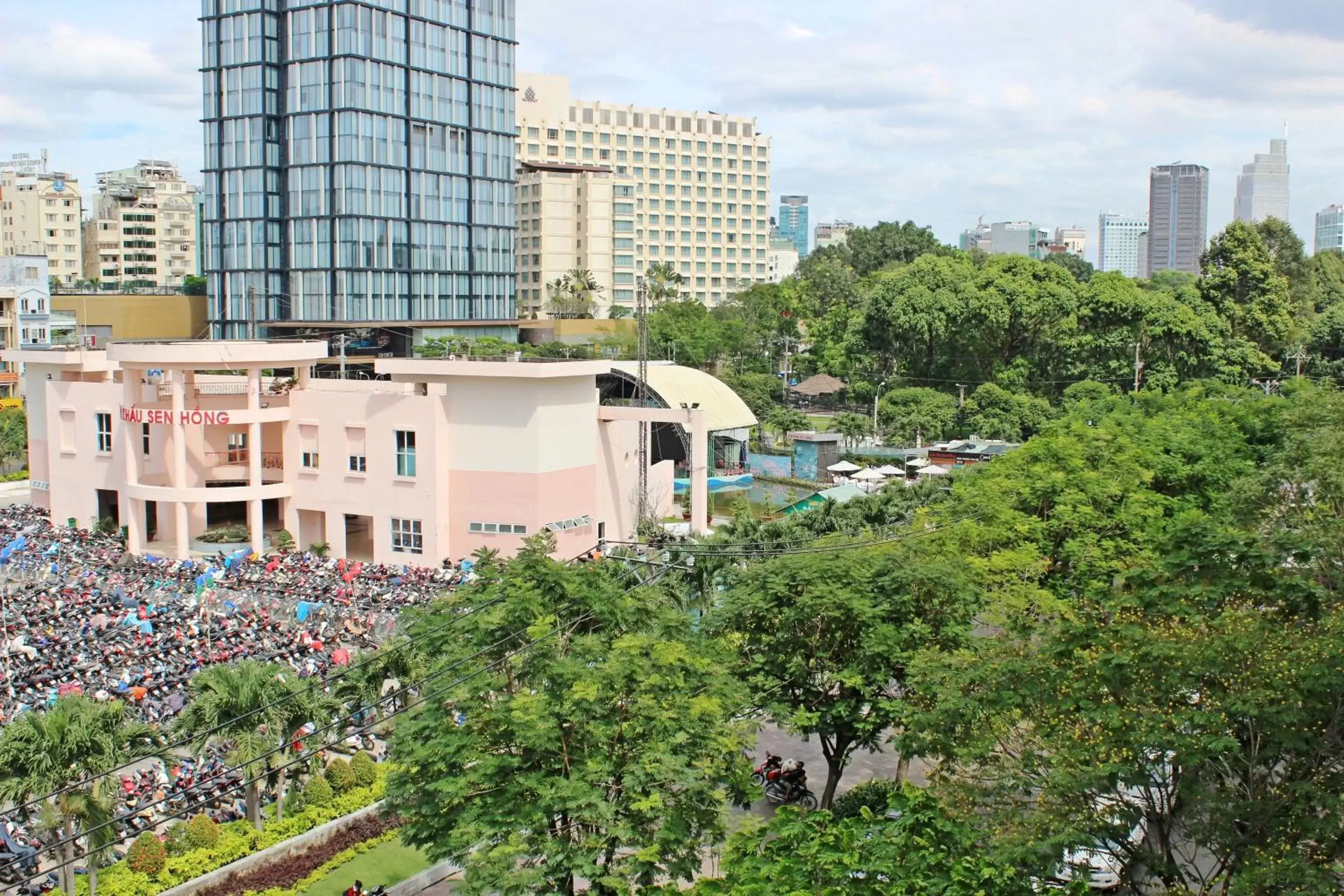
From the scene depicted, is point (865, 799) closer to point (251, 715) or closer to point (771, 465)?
point (251, 715)

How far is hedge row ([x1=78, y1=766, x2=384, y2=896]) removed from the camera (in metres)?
17.6

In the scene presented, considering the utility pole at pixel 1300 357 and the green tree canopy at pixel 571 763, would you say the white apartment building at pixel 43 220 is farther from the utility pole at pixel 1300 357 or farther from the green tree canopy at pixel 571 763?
the green tree canopy at pixel 571 763

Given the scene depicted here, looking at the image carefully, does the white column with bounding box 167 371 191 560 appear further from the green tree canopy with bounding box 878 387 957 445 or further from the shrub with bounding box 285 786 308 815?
the green tree canopy with bounding box 878 387 957 445

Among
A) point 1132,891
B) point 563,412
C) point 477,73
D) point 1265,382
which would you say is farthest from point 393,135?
point 1132,891

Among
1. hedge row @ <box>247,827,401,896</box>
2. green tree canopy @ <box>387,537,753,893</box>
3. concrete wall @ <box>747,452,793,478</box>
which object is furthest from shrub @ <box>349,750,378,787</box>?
concrete wall @ <box>747,452,793,478</box>

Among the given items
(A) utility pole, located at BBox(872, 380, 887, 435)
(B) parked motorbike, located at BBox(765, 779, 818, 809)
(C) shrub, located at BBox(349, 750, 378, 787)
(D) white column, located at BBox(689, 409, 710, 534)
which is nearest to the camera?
(B) parked motorbike, located at BBox(765, 779, 818, 809)

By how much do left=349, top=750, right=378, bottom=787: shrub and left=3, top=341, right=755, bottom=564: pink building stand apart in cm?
1491

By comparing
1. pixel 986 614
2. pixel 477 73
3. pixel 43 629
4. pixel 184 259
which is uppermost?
pixel 477 73

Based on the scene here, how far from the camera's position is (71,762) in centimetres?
1662

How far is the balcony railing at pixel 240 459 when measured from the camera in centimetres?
4053

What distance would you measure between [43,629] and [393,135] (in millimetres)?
50099

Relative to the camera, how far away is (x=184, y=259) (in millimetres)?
114000

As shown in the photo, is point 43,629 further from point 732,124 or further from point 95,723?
point 732,124

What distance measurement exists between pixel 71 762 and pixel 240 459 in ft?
84.1
